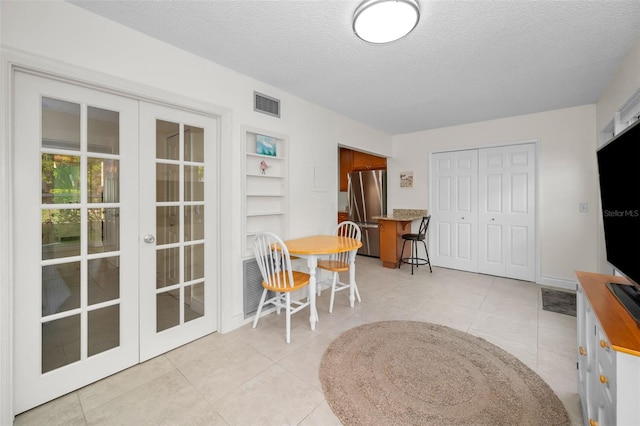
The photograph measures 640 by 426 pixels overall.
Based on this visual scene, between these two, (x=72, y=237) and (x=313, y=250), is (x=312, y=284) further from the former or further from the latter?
(x=72, y=237)

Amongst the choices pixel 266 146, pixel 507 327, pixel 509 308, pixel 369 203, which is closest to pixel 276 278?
pixel 266 146

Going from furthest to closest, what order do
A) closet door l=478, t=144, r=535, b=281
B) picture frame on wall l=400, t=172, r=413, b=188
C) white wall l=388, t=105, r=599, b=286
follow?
picture frame on wall l=400, t=172, r=413, b=188
closet door l=478, t=144, r=535, b=281
white wall l=388, t=105, r=599, b=286

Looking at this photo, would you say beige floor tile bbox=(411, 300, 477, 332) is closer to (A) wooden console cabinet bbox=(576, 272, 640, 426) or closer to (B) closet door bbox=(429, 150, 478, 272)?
(A) wooden console cabinet bbox=(576, 272, 640, 426)

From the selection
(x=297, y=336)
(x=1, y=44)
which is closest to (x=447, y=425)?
(x=297, y=336)

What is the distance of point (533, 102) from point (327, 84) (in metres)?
2.82

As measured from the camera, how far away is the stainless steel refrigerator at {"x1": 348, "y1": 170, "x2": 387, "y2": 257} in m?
5.67

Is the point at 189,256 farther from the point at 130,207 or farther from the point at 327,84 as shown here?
the point at 327,84

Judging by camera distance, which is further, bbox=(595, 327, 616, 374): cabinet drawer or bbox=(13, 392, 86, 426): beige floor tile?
bbox=(13, 392, 86, 426): beige floor tile

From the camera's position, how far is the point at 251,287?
2.79 metres

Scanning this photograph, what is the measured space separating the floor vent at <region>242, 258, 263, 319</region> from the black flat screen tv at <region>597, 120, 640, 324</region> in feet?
8.71

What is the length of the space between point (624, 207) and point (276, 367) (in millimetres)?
2383

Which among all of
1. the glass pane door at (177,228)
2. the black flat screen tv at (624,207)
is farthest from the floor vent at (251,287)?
the black flat screen tv at (624,207)

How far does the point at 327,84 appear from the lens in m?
2.94

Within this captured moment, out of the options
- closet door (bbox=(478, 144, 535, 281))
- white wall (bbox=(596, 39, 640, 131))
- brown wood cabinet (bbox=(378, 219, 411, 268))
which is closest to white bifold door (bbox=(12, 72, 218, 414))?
brown wood cabinet (bbox=(378, 219, 411, 268))
